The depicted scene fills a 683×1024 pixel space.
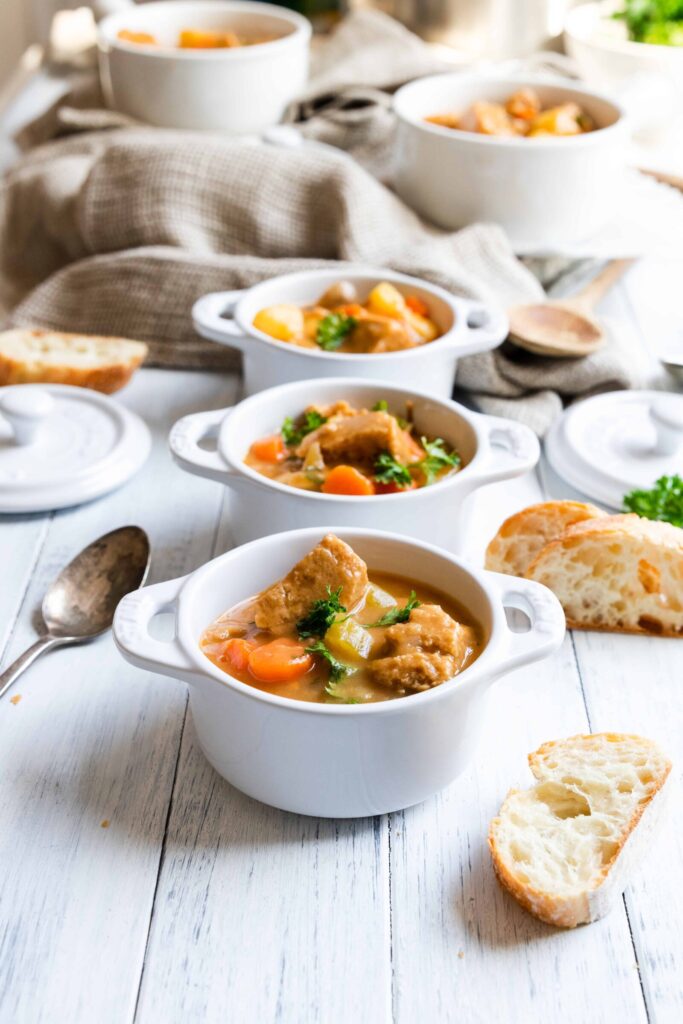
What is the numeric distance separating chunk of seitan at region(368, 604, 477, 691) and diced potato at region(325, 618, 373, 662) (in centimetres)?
3

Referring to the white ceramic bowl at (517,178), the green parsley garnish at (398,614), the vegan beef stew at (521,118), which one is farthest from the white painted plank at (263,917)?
the vegan beef stew at (521,118)

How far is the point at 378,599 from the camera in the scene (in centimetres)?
177

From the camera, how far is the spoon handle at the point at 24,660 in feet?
5.97

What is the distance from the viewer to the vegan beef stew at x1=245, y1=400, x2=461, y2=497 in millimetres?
2119

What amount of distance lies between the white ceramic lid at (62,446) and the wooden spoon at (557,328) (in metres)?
0.94

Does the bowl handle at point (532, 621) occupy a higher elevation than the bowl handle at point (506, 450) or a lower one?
higher

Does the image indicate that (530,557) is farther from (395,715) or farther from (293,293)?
(293,293)

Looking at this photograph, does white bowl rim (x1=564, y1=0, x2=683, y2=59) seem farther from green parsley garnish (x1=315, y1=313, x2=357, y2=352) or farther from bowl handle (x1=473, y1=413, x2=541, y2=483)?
bowl handle (x1=473, y1=413, x2=541, y2=483)

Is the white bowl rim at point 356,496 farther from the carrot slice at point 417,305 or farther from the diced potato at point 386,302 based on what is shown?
the carrot slice at point 417,305

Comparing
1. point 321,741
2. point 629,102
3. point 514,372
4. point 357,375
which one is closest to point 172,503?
point 357,375

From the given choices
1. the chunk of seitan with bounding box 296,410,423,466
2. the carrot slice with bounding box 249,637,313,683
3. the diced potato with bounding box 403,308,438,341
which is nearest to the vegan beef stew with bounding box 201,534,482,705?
the carrot slice with bounding box 249,637,313,683

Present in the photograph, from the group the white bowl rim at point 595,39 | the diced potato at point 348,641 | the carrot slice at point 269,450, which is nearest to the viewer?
the diced potato at point 348,641

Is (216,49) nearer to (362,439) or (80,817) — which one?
(362,439)

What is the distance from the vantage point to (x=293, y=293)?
9.11 ft
